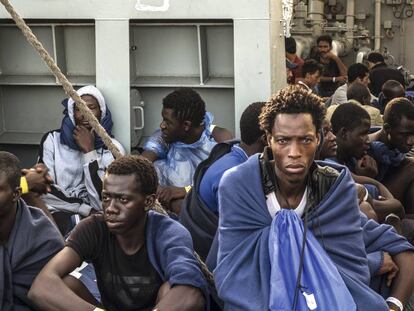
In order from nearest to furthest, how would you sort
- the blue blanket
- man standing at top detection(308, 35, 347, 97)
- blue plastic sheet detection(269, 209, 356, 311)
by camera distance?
blue plastic sheet detection(269, 209, 356, 311) → the blue blanket → man standing at top detection(308, 35, 347, 97)

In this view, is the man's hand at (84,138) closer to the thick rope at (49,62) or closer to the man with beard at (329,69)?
the thick rope at (49,62)

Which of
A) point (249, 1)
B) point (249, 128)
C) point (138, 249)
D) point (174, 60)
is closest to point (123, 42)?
point (174, 60)

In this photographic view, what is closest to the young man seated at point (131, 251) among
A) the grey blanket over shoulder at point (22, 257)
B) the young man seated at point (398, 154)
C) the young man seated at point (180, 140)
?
the grey blanket over shoulder at point (22, 257)

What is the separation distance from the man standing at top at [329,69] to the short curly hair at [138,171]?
244 inches

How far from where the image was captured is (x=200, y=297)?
3.36 metres

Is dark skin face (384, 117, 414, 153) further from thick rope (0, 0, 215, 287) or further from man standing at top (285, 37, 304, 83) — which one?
man standing at top (285, 37, 304, 83)

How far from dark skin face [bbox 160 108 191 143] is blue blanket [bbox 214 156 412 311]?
1865mm

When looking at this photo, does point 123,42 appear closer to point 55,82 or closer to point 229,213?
point 55,82

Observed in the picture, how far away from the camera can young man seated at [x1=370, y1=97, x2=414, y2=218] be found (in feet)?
16.3

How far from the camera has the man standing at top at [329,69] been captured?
956 cm

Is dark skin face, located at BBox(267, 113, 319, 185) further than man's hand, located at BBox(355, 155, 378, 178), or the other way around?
man's hand, located at BBox(355, 155, 378, 178)

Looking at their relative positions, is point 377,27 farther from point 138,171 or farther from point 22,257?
point 22,257

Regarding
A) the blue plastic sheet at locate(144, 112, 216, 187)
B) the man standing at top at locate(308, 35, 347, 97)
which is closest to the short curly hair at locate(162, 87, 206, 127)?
the blue plastic sheet at locate(144, 112, 216, 187)

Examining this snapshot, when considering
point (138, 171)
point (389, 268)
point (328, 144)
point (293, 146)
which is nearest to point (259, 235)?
point (293, 146)
